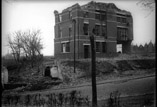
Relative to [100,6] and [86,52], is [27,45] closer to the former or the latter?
[86,52]

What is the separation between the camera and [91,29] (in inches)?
183

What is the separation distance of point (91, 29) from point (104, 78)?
47.7 inches

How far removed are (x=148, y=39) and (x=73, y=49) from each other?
1.73 metres

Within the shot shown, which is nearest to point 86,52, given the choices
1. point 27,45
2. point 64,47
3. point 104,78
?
point 64,47

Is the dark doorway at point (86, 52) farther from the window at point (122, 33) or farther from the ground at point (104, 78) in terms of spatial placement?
the window at point (122, 33)

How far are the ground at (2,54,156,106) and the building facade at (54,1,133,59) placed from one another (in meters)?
0.25

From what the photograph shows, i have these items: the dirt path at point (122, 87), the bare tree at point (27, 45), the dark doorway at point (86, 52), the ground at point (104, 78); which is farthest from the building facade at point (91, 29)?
the dirt path at point (122, 87)

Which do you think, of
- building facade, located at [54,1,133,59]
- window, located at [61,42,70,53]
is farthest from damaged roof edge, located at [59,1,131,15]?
window, located at [61,42,70,53]

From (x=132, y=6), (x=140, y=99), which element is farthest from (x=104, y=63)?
(x=132, y=6)

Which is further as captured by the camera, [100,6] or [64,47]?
[64,47]

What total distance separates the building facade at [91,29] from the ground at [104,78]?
25 centimetres

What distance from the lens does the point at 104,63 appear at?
14.9 ft

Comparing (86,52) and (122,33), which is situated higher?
(122,33)

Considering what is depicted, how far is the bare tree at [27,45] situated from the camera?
403 centimetres
